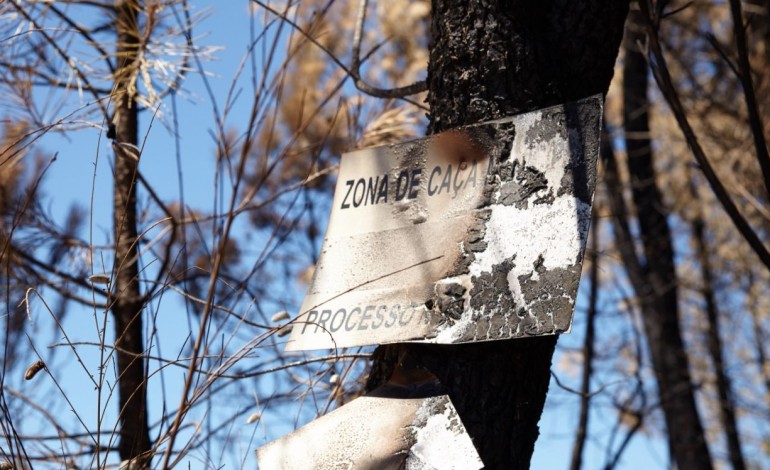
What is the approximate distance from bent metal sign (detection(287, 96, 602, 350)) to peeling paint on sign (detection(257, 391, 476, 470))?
7cm

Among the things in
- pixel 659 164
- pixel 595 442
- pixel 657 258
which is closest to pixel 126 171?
pixel 595 442

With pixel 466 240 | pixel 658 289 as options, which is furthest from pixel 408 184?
pixel 658 289

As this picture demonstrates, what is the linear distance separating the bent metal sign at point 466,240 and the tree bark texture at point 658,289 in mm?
2264

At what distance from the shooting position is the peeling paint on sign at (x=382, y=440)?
0.82 metres

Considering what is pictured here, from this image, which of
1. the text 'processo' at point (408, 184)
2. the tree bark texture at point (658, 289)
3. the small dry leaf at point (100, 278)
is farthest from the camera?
the tree bark texture at point (658, 289)

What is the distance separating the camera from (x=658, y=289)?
10.8 feet

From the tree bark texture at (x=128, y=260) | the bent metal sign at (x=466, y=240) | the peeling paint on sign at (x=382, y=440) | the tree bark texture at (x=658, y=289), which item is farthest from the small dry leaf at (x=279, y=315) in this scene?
the tree bark texture at (x=658, y=289)

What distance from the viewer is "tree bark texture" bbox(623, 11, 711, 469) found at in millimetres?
3064

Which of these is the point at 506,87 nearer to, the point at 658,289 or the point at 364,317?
the point at 364,317

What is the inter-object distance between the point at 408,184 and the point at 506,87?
0.50 feet

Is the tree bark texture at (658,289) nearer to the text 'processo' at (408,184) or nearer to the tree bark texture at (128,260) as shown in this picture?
the tree bark texture at (128,260)

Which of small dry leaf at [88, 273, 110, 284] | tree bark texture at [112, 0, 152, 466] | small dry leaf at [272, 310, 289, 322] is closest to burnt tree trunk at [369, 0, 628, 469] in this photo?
small dry leaf at [272, 310, 289, 322]

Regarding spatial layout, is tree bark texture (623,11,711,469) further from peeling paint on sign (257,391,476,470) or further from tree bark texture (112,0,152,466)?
peeling paint on sign (257,391,476,470)

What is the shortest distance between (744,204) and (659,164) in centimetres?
245
